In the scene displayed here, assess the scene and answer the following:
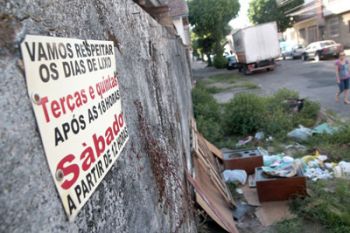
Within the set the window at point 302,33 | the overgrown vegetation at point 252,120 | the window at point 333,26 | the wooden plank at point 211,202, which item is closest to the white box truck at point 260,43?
the window at point 333,26

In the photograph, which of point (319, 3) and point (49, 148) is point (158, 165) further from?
point (319, 3)

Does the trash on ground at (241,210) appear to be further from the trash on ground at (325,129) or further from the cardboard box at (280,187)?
the trash on ground at (325,129)

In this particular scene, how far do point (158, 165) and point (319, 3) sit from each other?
38.5 metres

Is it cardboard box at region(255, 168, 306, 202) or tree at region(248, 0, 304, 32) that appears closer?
cardboard box at region(255, 168, 306, 202)

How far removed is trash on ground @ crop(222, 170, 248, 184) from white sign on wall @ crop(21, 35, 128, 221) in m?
5.27

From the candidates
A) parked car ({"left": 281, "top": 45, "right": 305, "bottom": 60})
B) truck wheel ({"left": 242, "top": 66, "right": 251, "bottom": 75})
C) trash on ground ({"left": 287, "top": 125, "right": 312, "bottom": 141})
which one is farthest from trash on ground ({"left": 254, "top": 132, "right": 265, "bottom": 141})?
parked car ({"left": 281, "top": 45, "right": 305, "bottom": 60})

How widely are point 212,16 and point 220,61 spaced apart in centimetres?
521

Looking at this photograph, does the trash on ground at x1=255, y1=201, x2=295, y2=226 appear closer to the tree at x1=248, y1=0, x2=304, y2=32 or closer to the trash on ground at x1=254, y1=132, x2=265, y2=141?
the trash on ground at x1=254, y1=132, x2=265, y2=141

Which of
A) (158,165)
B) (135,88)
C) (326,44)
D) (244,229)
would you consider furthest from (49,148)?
(326,44)

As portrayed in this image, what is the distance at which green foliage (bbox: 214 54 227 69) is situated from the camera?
1395 inches

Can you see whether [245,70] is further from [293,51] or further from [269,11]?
[269,11]

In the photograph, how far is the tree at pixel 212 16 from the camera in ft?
105

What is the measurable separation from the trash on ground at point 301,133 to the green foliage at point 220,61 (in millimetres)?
27123

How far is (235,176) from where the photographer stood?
21.8ft
